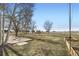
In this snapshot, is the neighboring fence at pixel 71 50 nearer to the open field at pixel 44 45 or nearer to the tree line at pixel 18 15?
the open field at pixel 44 45

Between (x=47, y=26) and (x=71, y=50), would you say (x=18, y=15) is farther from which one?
(x=71, y=50)

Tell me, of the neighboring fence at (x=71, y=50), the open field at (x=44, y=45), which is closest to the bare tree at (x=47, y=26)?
the open field at (x=44, y=45)

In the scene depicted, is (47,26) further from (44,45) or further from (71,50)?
(71,50)

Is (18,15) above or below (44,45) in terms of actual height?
above

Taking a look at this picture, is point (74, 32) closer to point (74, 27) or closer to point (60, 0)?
point (74, 27)

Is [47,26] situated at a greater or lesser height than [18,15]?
lesser

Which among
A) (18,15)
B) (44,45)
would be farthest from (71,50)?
(18,15)

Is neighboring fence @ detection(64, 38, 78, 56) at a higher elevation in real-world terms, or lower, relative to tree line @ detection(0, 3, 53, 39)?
lower

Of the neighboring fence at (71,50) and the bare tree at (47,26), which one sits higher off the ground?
the bare tree at (47,26)

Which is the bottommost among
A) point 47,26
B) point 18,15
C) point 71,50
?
point 71,50

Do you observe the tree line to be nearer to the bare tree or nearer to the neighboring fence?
the bare tree

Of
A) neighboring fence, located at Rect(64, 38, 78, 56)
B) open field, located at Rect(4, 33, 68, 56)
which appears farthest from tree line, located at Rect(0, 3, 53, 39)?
neighboring fence, located at Rect(64, 38, 78, 56)

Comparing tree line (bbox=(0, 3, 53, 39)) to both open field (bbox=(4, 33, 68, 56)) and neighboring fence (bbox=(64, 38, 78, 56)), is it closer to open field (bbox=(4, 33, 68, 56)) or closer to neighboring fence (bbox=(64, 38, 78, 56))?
open field (bbox=(4, 33, 68, 56))

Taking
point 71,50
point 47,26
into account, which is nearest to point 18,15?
point 47,26
